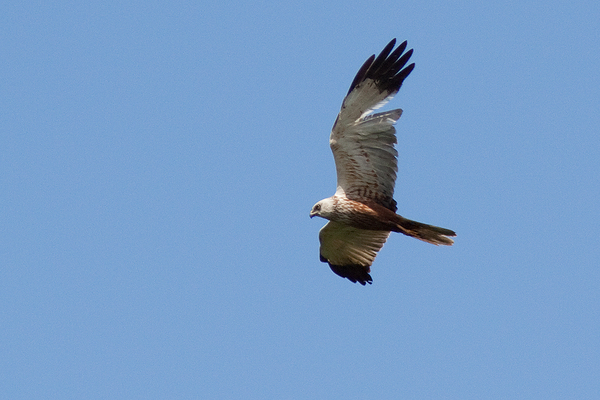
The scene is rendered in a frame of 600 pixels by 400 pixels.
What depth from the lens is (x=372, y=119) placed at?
37.9 feet

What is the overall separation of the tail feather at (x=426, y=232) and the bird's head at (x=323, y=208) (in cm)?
105

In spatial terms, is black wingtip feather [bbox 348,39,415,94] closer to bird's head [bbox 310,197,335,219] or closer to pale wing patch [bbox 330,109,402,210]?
pale wing patch [bbox 330,109,402,210]

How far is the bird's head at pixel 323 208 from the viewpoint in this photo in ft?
40.2

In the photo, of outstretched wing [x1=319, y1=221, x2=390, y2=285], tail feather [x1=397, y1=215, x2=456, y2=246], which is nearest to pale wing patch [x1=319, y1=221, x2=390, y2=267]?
outstretched wing [x1=319, y1=221, x2=390, y2=285]

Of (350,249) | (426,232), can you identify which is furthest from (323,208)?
(350,249)

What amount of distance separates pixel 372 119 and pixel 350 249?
2.93m

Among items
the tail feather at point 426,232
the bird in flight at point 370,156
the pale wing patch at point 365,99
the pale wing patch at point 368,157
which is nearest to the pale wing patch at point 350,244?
the bird in flight at point 370,156

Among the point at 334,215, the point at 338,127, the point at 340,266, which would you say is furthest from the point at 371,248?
the point at 338,127

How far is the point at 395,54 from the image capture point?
11500mm

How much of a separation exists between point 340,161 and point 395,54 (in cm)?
165

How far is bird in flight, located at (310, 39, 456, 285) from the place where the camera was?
11547mm

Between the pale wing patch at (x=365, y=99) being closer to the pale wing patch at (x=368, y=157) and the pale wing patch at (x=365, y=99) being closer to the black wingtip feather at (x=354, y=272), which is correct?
the pale wing patch at (x=368, y=157)

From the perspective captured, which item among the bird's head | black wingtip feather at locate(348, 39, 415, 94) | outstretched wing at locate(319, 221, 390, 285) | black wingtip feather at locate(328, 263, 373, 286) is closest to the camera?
black wingtip feather at locate(348, 39, 415, 94)

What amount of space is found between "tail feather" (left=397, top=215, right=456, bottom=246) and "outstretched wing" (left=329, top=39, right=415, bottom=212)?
2.48 feet
